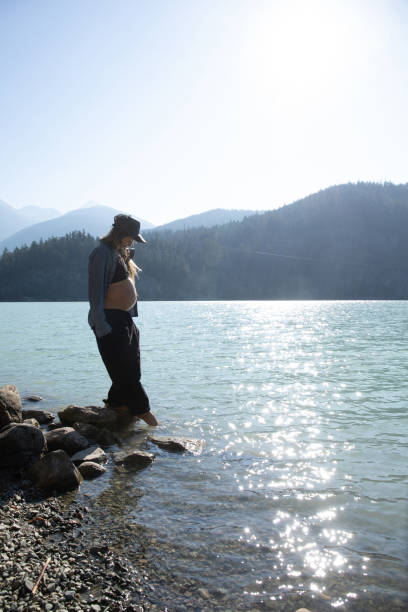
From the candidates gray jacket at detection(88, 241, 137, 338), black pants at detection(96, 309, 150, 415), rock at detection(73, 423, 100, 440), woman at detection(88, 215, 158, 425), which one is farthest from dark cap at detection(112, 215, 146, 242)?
rock at detection(73, 423, 100, 440)

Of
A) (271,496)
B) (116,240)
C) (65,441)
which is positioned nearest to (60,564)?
(271,496)

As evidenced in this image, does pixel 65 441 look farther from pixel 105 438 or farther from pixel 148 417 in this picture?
pixel 148 417

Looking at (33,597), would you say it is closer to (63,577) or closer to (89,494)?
(63,577)

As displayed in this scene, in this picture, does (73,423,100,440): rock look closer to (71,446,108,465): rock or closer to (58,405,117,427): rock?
(58,405,117,427): rock

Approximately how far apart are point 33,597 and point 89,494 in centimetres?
A: 238

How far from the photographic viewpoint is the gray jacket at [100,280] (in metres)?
7.45

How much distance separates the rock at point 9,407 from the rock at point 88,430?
103cm

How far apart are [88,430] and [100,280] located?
8.97 ft

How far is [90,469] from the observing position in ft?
20.8

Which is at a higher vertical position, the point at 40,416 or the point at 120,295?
the point at 120,295

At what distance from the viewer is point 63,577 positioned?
11.9 feet

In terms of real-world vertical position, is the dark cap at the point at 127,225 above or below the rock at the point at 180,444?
above

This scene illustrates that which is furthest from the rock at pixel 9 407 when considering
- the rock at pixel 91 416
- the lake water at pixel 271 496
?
the lake water at pixel 271 496

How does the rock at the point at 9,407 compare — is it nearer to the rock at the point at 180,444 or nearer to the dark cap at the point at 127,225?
the rock at the point at 180,444
